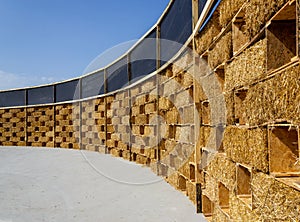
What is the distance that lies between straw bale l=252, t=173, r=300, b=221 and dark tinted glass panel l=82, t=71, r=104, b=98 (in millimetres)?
8782

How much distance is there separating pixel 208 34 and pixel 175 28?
1.95 m

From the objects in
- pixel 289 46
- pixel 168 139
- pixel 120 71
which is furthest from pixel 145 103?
pixel 289 46

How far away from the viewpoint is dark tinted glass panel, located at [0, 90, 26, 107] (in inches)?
573

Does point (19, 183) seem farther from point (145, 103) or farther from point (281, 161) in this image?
point (281, 161)

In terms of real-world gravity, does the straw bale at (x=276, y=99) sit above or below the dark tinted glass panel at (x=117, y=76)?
below

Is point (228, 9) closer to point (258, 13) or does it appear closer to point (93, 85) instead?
point (258, 13)

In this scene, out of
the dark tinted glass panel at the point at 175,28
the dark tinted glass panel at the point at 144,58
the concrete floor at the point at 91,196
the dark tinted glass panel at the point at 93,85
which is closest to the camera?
the concrete floor at the point at 91,196

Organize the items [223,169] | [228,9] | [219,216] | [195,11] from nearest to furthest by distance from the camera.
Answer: [228,9], [223,169], [219,216], [195,11]

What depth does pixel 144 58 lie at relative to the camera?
23.7ft

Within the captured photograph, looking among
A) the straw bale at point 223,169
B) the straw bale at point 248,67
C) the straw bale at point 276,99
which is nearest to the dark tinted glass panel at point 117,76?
the straw bale at point 223,169

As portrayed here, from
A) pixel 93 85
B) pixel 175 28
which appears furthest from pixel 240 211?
pixel 93 85

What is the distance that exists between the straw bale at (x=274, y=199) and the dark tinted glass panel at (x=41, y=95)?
1234cm

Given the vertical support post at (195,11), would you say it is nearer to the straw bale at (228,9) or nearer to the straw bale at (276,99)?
the straw bale at (228,9)

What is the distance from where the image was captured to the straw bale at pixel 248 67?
77.0 inches
